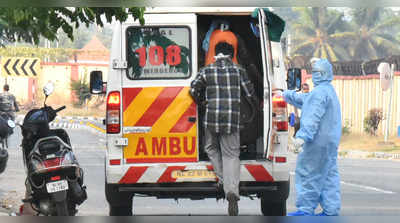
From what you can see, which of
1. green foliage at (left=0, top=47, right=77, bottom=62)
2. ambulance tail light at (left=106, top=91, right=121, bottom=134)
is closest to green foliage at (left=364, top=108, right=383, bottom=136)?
green foliage at (left=0, top=47, right=77, bottom=62)

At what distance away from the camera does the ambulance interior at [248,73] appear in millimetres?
8859

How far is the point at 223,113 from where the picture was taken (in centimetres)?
823

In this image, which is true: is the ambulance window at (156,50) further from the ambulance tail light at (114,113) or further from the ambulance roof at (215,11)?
the ambulance tail light at (114,113)

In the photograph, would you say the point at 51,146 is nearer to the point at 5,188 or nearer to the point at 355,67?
the point at 5,188

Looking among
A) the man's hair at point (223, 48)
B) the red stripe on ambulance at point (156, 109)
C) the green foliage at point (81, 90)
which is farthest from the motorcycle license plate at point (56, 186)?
the green foliage at point (81, 90)

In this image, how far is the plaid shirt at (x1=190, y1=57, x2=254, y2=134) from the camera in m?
A: 8.23

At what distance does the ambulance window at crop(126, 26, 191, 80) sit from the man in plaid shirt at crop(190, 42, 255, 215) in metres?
0.27

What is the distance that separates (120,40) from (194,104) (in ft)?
3.01

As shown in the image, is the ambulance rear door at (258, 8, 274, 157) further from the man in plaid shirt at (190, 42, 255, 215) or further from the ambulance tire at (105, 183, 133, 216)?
the ambulance tire at (105, 183, 133, 216)

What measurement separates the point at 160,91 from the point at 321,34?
3675 centimetres

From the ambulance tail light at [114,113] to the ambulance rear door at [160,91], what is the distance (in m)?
0.06

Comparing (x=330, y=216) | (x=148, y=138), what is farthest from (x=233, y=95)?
(x=330, y=216)

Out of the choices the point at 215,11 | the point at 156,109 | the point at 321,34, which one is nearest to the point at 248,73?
the point at 215,11

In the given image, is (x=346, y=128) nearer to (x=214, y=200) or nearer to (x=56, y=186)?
(x=214, y=200)
